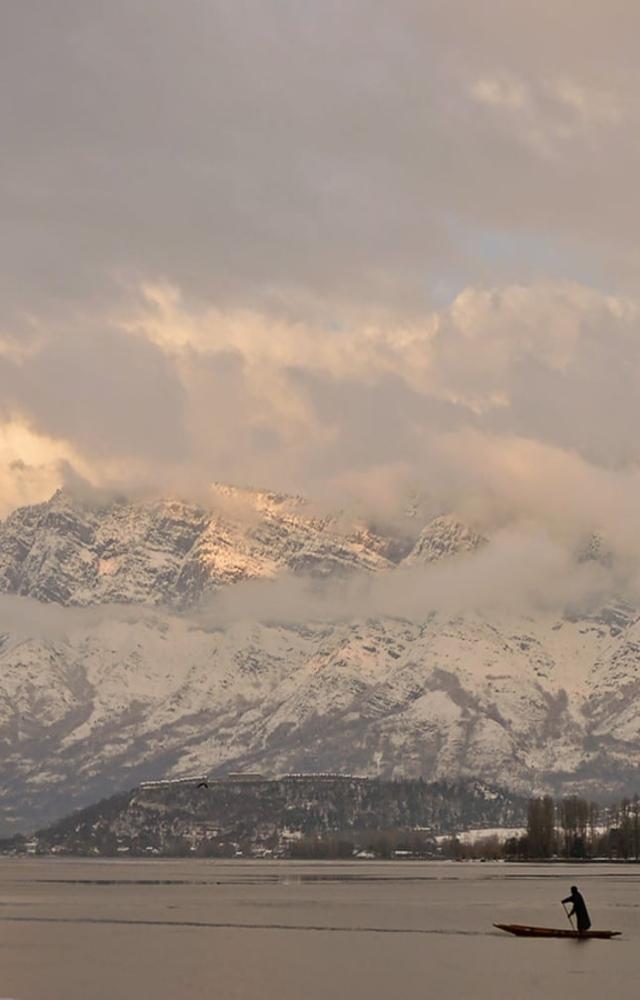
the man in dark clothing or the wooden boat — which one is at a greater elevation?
the man in dark clothing

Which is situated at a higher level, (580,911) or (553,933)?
(580,911)

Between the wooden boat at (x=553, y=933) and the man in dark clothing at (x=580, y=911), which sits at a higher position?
the man in dark clothing at (x=580, y=911)

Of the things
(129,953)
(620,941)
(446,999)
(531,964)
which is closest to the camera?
(446,999)

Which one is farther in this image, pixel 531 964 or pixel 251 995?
pixel 531 964

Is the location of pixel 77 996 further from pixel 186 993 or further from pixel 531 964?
pixel 531 964

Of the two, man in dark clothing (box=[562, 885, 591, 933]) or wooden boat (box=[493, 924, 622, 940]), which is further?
man in dark clothing (box=[562, 885, 591, 933])

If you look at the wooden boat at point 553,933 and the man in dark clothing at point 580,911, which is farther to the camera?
the man in dark clothing at point 580,911

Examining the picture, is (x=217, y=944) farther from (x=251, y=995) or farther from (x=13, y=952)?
(x=251, y=995)

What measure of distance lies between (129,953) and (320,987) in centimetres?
3444

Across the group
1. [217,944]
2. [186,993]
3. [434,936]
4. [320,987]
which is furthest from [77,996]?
[434,936]

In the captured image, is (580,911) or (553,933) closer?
(580,911)

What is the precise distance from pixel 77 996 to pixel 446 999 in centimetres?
2699

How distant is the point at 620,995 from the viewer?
138m

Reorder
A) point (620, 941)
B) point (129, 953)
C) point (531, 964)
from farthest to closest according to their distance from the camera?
point (620, 941) → point (129, 953) → point (531, 964)
